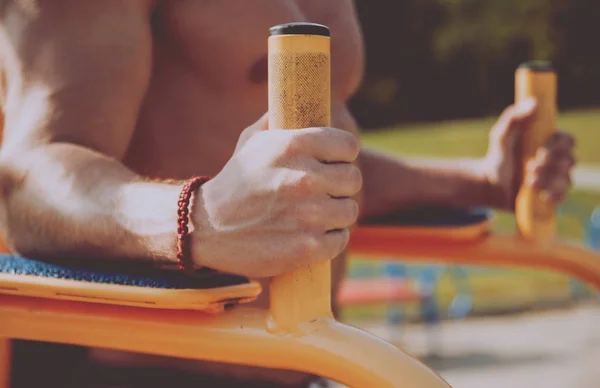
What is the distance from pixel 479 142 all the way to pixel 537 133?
11.7 m

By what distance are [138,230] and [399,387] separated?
291mm

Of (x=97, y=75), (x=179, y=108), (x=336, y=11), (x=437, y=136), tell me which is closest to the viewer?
(x=97, y=75)

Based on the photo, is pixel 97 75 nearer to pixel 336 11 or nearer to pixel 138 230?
pixel 138 230

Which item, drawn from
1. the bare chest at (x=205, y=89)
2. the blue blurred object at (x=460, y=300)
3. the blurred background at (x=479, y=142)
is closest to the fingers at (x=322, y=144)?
the bare chest at (x=205, y=89)

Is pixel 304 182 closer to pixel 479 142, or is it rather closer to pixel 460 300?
pixel 460 300

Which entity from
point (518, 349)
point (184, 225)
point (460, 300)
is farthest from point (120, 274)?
point (460, 300)

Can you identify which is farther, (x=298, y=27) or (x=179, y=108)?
(x=179, y=108)

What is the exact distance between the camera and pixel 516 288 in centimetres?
557

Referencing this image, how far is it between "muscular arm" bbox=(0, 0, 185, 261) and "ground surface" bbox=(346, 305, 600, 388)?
112 inches

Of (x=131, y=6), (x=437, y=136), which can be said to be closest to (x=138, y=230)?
(x=131, y=6)

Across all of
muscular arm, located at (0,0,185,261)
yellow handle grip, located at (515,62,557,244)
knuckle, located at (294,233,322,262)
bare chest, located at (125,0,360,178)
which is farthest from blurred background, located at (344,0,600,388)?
knuckle, located at (294,233,322,262)

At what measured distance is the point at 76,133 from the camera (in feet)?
3.25

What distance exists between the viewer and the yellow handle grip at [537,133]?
147 centimetres

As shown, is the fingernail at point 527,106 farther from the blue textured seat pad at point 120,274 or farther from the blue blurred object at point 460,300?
the blue blurred object at point 460,300
